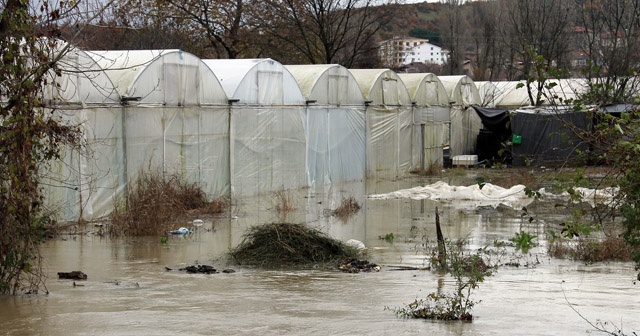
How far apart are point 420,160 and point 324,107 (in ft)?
24.4

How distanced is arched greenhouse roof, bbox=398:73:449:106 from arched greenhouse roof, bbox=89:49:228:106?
11.9 meters

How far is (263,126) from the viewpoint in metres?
22.3

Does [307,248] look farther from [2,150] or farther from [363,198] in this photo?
[363,198]

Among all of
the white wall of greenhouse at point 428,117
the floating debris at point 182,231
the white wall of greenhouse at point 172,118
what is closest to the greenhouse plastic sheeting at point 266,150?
the white wall of greenhouse at point 172,118

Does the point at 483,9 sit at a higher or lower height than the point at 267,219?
higher

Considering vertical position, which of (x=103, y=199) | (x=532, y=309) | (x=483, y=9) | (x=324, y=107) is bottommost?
(x=532, y=309)

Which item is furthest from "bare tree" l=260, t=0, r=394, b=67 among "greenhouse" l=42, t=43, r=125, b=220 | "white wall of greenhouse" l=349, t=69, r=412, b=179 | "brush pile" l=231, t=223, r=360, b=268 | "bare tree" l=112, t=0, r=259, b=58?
"brush pile" l=231, t=223, r=360, b=268

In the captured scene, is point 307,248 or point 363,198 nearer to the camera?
point 307,248

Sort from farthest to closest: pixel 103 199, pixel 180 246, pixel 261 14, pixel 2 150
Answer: pixel 261 14, pixel 103 199, pixel 180 246, pixel 2 150

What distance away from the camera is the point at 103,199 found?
16750 millimetres

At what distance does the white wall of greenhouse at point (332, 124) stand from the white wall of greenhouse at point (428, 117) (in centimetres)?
414

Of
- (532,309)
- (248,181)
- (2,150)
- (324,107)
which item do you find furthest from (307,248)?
(324,107)

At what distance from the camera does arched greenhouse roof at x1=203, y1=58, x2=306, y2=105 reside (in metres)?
21.2

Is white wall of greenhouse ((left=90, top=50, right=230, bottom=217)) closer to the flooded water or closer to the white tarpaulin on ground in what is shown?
the flooded water
